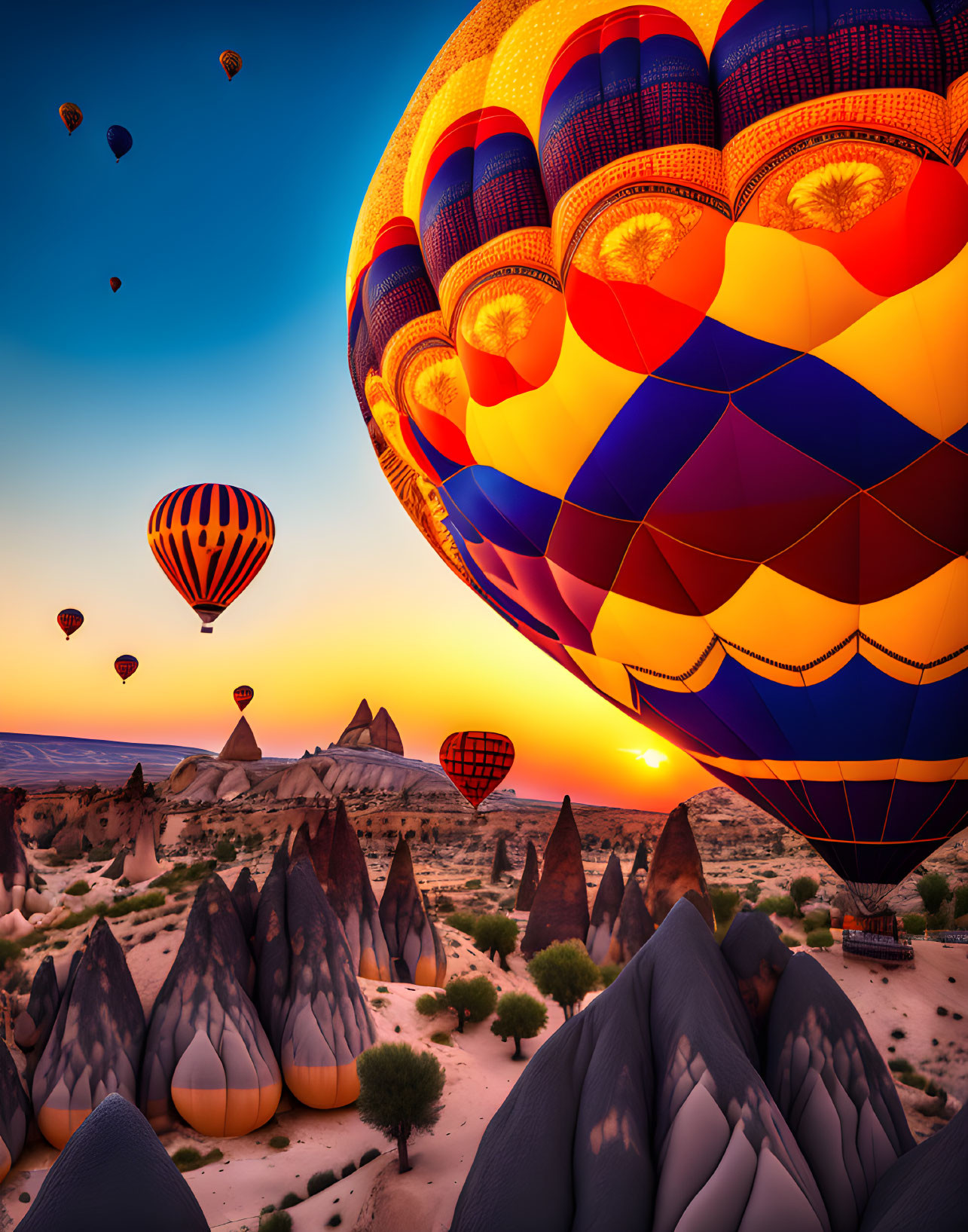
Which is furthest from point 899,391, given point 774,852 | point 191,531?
point 774,852

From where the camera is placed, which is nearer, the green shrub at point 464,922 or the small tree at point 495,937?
the small tree at point 495,937

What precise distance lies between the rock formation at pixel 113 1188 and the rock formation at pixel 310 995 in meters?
12.1

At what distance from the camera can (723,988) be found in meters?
6.13

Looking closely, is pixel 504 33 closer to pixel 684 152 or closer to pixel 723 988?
pixel 684 152

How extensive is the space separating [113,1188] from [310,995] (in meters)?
12.5

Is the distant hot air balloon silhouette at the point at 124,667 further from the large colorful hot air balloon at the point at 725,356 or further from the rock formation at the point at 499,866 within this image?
the large colorful hot air balloon at the point at 725,356

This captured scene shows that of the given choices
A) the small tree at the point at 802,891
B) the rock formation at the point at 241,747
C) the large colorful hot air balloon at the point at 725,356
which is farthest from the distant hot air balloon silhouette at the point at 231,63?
the rock formation at the point at 241,747

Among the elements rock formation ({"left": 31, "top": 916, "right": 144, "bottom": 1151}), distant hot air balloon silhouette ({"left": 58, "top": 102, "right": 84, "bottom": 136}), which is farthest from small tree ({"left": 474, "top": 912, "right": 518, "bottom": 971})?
distant hot air balloon silhouette ({"left": 58, "top": 102, "right": 84, "bottom": 136})

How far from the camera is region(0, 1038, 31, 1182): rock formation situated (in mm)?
12664

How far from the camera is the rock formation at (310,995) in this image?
15320 millimetres

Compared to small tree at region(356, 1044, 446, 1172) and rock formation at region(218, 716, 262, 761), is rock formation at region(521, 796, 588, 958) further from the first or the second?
rock formation at region(218, 716, 262, 761)

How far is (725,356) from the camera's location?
627 centimetres

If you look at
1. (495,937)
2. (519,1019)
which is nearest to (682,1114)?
(519,1019)

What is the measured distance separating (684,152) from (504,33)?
9.27 ft
